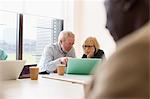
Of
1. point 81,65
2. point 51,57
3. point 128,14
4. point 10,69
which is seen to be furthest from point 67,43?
point 128,14

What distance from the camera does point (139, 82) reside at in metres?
0.43

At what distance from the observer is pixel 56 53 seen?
11.6ft

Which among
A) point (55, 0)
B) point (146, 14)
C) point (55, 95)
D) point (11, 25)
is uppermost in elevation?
point (55, 0)

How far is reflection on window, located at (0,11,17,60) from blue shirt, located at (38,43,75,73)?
0.93 m

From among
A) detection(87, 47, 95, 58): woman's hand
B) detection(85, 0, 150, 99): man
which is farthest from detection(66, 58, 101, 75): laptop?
detection(85, 0, 150, 99): man

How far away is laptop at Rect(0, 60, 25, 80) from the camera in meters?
2.12

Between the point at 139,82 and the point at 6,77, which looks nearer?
the point at 139,82

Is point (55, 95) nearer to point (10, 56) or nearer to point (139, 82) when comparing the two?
point (139, 82)

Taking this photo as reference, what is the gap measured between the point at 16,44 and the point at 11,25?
0.31m

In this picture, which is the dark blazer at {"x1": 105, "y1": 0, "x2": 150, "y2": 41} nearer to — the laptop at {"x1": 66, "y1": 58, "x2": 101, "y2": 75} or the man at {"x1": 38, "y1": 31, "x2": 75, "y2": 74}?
the laptop at {"x1": 66, "y1": 58, "x2": 101, "y2": 75}

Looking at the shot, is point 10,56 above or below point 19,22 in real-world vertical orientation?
below

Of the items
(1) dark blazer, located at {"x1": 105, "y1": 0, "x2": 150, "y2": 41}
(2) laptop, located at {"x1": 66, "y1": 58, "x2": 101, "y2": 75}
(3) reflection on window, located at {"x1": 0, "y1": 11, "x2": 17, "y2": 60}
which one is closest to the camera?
(1) dark blazer, located at {"x1": 105, "y1": 0, "x2": 150, "y2": 41}

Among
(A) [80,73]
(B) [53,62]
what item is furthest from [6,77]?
(B) [53,62]

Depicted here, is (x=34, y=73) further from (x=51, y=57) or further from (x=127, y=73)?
(x=127, y=73)
